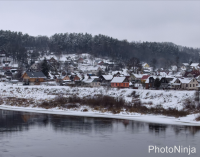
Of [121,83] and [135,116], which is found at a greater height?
[121,83]

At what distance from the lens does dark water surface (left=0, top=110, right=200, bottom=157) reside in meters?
15.7

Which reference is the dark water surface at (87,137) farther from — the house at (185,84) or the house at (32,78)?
the house at (32,78)

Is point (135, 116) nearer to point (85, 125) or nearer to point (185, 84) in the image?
point (85, 125)

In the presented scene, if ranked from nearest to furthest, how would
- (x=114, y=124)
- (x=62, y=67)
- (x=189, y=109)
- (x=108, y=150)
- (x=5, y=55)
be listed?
(x=108, y=150), (x=114, y=124), (x=189, y=109), (x=62, y=67), (x=5, y=55)

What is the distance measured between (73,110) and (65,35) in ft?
342

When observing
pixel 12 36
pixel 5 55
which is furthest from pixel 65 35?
pixel 5 55

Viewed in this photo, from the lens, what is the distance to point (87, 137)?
19.2 metres

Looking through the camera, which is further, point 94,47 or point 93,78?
point 94,47

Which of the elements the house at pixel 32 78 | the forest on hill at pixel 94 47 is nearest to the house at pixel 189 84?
the house at pixel 32 78

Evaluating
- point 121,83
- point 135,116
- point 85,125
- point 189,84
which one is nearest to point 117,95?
point 135,116

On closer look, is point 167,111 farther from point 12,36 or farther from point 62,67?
point 12,36

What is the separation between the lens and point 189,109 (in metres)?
29.7

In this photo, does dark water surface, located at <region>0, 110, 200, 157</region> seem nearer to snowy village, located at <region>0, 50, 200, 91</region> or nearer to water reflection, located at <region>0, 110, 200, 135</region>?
water reflection, located at <region>0, 110, 200, 135</region>

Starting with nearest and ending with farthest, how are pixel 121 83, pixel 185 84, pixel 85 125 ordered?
pixel 85 125
pixel 185 84
pixel 121 83
